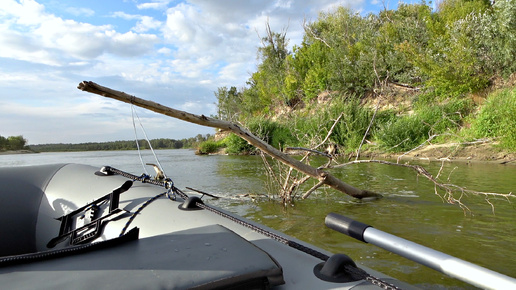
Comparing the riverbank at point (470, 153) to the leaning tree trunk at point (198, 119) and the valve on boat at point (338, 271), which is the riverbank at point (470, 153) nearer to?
the leaning tree trunk at point (198, 119)

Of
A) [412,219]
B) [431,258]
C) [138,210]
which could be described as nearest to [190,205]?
[138,210]

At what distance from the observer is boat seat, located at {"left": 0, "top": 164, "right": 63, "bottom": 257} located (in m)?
2.10

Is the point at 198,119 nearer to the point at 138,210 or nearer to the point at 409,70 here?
the point at 138,210

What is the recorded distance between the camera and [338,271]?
88cm

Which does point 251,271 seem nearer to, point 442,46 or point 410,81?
point 442,46

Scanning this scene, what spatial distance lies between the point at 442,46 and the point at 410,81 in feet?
6.72

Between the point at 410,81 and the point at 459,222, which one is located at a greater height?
the point at 410,81

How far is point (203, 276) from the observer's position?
0.74m

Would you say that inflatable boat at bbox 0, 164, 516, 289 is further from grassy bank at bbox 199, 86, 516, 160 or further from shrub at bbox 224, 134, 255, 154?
shrub at bbox 224, 134, 255, 154

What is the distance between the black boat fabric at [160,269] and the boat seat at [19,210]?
5.53 ft

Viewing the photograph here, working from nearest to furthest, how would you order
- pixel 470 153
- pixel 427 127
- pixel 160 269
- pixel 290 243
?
1. pixel 160 269
2. pixel 290 243
3. pixel 470 153
4. pixel 427 127

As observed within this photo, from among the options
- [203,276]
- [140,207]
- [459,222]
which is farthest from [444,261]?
[459,222]

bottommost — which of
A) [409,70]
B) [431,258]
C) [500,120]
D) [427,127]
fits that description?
[431,258]

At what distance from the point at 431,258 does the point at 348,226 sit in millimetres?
230
